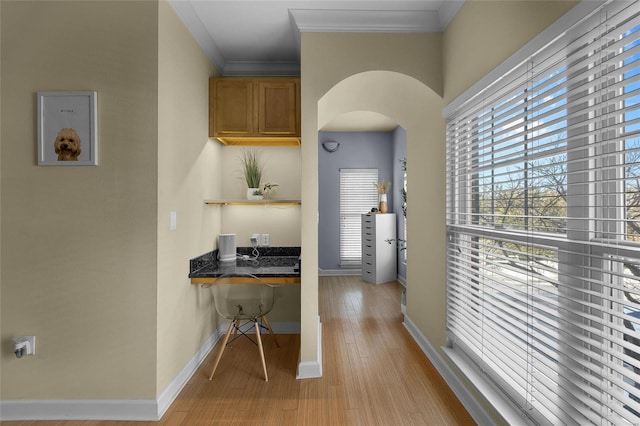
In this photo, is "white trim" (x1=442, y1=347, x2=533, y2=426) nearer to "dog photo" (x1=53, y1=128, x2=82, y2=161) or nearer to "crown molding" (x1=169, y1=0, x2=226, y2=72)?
"dog photo" (x1=53, y1=128, x2=82, y2=161)

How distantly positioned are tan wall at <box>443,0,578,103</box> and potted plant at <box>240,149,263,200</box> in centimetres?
184

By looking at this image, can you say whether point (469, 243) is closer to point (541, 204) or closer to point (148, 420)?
point (541, 204)

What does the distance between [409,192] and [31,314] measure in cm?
324

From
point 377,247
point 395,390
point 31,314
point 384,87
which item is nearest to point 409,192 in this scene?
point 384,87

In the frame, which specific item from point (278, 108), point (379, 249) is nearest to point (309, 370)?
point (278, 108)

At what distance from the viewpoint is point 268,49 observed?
318 cm

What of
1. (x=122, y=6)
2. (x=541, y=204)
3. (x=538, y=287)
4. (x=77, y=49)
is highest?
(x=122, y=6)

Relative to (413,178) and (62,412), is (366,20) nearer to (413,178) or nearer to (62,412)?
(413,178)

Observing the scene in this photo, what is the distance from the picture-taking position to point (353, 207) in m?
6.54

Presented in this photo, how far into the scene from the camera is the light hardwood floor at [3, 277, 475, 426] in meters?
2.09

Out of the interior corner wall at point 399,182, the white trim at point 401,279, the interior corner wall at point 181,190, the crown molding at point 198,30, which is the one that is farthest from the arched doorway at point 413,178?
the interior corner wall at point 399,182

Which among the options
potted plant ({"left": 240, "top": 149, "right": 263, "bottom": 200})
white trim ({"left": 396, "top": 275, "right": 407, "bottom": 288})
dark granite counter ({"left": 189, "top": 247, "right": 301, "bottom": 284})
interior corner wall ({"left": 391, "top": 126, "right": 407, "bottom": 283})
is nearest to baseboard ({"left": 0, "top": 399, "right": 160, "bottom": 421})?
dark granite counter ({"left": 189, "top": 247, "right": 301, "bottom": 284})

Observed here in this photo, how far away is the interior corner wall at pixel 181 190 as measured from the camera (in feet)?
7.24

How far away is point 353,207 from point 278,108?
370cm
